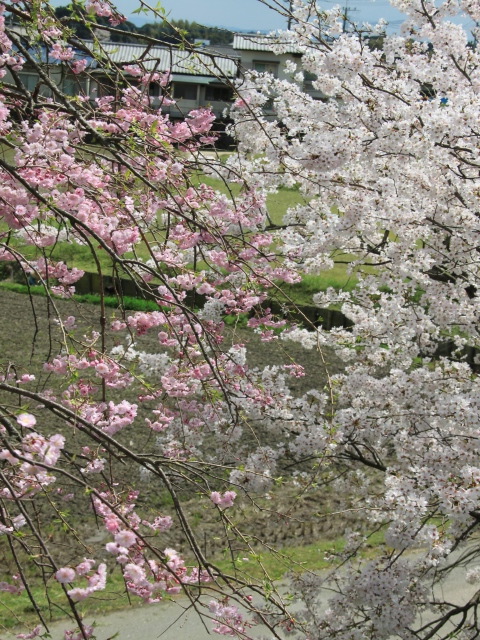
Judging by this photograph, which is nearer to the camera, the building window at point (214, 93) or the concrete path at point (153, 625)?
the concrete path at point (153, 625)

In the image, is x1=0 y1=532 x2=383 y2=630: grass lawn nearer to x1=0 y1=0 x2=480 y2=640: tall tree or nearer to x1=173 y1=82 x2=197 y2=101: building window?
x1=0 y1=0 x2=480 y2=640: tall tree

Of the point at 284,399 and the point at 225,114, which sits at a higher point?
the point at 225,114

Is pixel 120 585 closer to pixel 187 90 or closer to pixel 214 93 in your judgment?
pixel 187 90

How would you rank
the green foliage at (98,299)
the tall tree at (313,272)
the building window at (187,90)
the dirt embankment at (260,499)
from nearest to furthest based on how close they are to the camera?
the tall tree at (313,272) < the dirt embankment at (260,499) < the green foliage at (98,299) < the building window at (187,90)

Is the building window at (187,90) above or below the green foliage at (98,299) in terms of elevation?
below

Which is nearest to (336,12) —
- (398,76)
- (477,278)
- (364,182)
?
(398,76)

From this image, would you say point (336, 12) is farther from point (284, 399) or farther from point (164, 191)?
point (164, 191)

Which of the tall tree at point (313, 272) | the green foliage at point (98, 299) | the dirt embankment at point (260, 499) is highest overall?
the tall tree at point (313, 272)

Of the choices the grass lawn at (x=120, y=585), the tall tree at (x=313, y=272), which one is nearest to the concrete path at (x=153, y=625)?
the grass lawn at (x=120, y=585)

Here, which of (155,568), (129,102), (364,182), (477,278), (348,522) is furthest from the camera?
(348,522)

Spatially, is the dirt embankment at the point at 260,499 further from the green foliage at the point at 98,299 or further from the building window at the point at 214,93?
the building window at the point at 214,93

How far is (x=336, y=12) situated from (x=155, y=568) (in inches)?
147

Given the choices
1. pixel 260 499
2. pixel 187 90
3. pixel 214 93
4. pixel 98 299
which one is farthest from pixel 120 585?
pixel 214 93

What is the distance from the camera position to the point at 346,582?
4.59 meters
